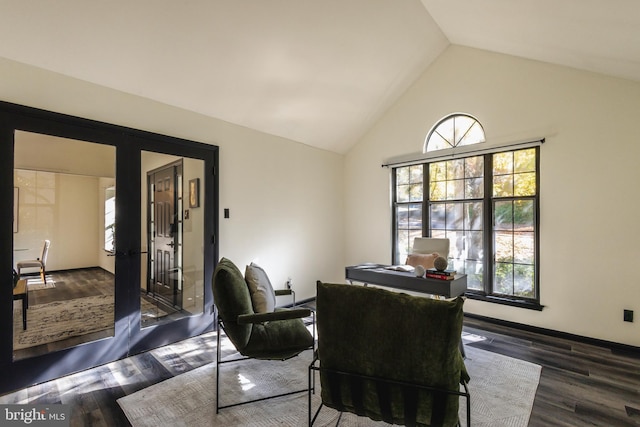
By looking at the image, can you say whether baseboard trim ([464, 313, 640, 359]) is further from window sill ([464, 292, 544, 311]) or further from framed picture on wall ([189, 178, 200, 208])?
framed picture on wall ([189, 178, 200, 208])

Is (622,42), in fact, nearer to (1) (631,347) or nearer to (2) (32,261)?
(1) (631,347)

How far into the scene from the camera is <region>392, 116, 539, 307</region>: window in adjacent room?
3.71 meters

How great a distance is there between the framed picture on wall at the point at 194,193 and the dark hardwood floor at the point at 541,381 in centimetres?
148

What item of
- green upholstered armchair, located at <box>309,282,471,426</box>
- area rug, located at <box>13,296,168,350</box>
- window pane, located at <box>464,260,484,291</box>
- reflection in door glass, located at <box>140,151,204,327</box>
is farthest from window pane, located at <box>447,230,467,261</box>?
area rug, located at <box>13,296,168,350</box>

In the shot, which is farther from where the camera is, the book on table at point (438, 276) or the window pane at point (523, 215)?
the window pane at point (523, 215)

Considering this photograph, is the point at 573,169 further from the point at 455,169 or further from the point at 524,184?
the point at 455,169

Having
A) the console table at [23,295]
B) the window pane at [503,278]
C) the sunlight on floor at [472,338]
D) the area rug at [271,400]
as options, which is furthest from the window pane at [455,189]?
the console table at [23,295]

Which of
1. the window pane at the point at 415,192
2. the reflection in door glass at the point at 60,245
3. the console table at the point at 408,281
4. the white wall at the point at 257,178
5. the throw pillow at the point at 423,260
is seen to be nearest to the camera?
the reflection in door glass at the point at 60,245

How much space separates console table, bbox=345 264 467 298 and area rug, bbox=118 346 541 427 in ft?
2.19

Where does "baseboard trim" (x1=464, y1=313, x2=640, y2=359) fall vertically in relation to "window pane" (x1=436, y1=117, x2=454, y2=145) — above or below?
below

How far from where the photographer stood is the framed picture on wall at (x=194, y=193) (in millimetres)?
3510

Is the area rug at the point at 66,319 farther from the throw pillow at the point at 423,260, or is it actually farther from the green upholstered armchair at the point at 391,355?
the throw pillow at the point at 423,260

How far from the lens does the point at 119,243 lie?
115 inches

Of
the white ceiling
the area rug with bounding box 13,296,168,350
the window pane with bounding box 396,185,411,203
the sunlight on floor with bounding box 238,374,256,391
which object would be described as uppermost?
the white ceiling
